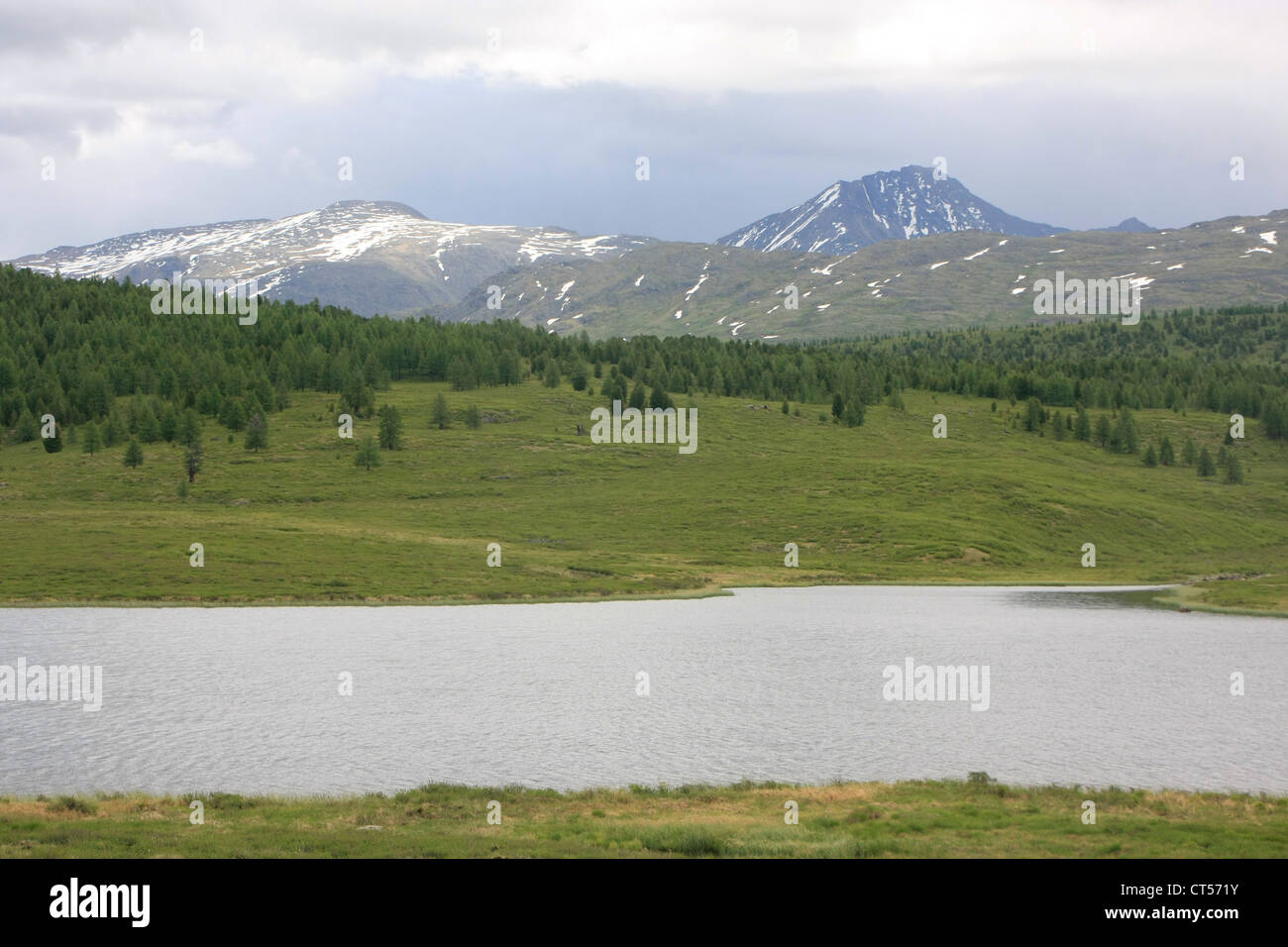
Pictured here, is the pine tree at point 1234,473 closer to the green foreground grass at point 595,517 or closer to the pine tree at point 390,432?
the green foreground grass at point 595,517

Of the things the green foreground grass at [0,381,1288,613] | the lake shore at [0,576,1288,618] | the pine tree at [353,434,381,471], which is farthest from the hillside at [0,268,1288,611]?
the pine tree at [353,434,381,471]

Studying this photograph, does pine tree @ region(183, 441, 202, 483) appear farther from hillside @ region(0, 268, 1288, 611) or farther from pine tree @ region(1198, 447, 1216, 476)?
pine tree @ region(1198, 447, 1216, 476)

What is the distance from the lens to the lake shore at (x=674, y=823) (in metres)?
25.0

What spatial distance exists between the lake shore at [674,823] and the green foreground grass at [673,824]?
5 centimetres

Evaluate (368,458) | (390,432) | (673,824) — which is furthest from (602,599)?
(390,432)

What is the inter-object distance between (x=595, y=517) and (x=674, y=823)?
109 meters

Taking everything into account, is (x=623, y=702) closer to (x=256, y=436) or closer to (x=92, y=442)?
(x=256, y=436)

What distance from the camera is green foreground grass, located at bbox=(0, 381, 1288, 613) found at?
9738cm

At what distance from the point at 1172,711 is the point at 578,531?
3444 inches

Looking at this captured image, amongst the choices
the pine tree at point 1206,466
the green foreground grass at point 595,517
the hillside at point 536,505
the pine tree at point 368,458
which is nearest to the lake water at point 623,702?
the green foreground grass at point 595,517

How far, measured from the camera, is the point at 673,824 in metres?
28.5

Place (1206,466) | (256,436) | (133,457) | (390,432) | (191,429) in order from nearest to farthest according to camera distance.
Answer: (133,457) < (191,429) < (256,436) < (390,432) < (1206,466)

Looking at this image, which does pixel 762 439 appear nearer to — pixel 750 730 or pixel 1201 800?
pixel 750 730
